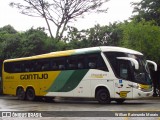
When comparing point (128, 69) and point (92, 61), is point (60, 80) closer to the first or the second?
point (92, 61)

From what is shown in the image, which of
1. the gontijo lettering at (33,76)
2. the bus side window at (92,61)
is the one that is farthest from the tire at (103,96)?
the gontijo lettering at (33,76)

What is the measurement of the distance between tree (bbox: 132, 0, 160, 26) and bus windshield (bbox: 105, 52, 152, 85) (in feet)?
59.9

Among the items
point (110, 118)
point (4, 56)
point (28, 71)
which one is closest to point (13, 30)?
point (4, 56)

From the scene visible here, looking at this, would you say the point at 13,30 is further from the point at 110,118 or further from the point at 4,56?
the point at 110,118

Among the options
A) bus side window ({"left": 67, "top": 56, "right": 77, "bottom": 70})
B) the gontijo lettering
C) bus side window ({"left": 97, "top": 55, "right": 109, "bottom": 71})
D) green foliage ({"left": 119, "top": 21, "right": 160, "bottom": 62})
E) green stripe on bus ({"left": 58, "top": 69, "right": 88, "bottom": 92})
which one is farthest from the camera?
green foliage ({"left": 119, "top": 21, "right": 160, "bottom": 62})

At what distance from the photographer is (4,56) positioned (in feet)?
106

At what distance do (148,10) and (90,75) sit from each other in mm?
21102

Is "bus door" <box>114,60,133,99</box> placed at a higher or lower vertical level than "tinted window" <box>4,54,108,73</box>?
lower

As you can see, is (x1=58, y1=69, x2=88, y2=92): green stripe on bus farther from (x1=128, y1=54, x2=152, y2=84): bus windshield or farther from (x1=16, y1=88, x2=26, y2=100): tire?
(x1=16, y1=88, x2=26, y2=100): tire

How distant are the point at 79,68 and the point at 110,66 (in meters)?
2.18

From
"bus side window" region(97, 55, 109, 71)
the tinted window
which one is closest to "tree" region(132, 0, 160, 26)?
the tinted window

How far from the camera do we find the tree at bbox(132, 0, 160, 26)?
36.1m

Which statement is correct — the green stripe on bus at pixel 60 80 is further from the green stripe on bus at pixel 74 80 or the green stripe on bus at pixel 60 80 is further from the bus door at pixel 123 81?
the bus door at pixel 123 81

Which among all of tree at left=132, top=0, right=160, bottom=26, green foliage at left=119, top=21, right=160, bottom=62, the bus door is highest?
tree at left=132, top=0, right=160, bottom=26
